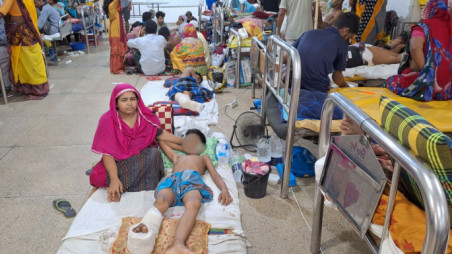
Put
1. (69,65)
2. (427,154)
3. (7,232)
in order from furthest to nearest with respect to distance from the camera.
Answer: (69,65) → (7,232) → (427,154)

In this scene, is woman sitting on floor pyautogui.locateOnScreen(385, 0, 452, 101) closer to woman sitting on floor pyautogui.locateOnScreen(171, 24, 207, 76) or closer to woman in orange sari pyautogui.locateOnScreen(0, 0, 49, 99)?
woman sitting on floor pyautogui.locateOnScreen(171, 24, 207, 76)

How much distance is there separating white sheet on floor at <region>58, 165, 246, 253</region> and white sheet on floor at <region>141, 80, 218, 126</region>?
1.60 m

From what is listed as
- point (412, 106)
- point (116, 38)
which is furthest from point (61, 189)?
point (116, 38)

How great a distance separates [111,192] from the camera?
2.69 meters

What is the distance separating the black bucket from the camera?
2863mm

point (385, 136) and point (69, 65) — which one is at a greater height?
point (385, 136)

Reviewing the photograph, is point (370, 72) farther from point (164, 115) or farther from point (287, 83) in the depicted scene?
point (164, 115)

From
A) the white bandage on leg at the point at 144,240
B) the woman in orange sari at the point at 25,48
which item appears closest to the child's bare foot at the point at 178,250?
the white bandage on leg at the point at 144,240

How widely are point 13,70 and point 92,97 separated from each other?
1197 mm

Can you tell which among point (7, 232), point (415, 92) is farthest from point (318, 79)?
point (7, 232)

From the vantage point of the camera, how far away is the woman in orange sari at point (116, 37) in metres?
6.87

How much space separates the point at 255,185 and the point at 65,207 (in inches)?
60.4

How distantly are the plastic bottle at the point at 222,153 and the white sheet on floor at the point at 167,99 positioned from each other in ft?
2.79

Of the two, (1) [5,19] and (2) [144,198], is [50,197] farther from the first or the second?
(1) [5,19]
